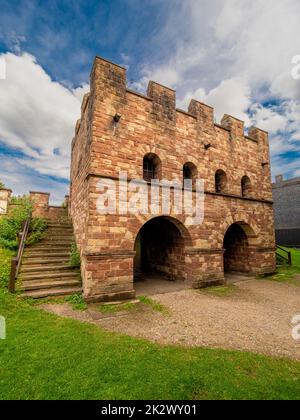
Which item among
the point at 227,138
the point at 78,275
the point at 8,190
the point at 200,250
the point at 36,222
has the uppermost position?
the point at 227,138

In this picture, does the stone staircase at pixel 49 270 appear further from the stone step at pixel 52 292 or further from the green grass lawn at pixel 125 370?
the green grass lawn at pixel 125 370

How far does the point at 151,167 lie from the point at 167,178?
90 cm

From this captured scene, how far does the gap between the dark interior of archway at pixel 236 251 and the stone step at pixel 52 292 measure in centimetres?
816

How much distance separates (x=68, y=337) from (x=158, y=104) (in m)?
8.05

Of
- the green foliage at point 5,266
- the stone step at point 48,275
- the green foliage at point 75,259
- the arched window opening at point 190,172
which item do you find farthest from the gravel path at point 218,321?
the arched window opening at point 190,172

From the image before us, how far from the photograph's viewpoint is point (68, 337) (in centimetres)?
406

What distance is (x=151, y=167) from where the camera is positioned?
28.0 ft

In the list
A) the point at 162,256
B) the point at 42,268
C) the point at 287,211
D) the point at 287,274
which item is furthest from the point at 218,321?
the point at 287,211

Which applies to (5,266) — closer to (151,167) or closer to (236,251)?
(151,167)

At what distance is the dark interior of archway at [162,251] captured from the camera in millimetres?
9047

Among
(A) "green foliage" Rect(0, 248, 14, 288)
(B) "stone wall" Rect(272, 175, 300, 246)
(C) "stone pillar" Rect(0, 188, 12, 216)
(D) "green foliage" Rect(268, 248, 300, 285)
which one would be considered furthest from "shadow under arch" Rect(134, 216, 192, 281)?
(B) "stone wall" Rect(272, 175, 300, 246)

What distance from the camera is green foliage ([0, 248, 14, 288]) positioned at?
6.24m
